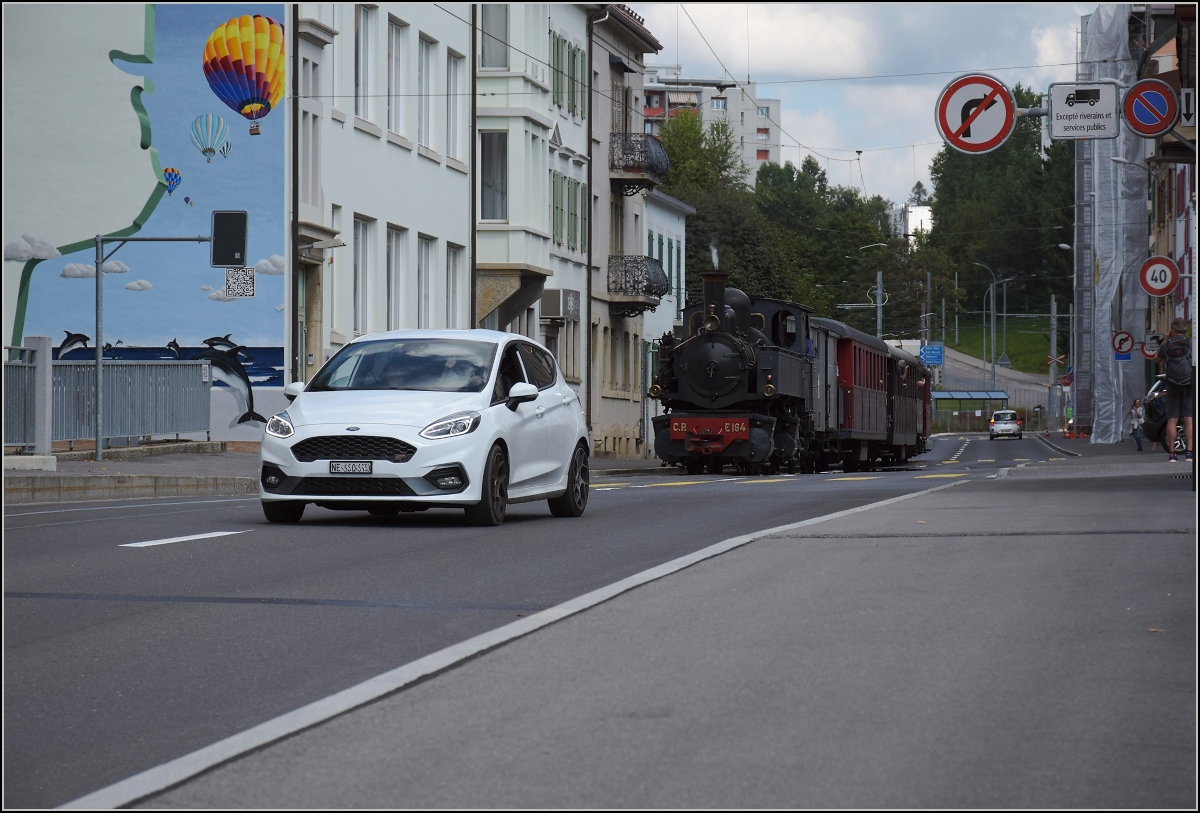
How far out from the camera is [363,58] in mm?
38750

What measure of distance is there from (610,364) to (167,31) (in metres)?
26.2

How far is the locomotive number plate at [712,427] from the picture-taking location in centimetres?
3550

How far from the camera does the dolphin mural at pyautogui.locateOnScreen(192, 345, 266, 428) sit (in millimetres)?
34656

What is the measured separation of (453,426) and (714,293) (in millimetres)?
21856

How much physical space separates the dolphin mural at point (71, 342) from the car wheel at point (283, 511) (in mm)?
20110

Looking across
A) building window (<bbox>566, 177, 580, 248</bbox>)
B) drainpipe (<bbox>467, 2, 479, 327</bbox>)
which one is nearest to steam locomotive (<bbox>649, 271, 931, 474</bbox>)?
drainpipe (<bbox>467, 2, 479, 327</bbox>)

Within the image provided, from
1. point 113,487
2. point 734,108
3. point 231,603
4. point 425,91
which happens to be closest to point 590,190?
point 425,91

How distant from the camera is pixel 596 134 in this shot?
2215 inches

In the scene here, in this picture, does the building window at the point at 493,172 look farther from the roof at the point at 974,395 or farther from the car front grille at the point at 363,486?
the roof at the point at 974,395

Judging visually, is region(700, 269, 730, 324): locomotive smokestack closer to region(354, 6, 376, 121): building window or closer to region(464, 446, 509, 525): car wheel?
region(354, 6, 376, 121): building window

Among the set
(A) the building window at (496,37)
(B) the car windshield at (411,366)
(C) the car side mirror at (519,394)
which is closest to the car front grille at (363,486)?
(B) the car windshield at (411,366)

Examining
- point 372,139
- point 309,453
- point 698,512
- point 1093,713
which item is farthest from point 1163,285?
point 1093,713

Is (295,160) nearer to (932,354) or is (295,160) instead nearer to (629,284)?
(629,284)

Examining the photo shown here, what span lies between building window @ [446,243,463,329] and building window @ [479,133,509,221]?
284cm
